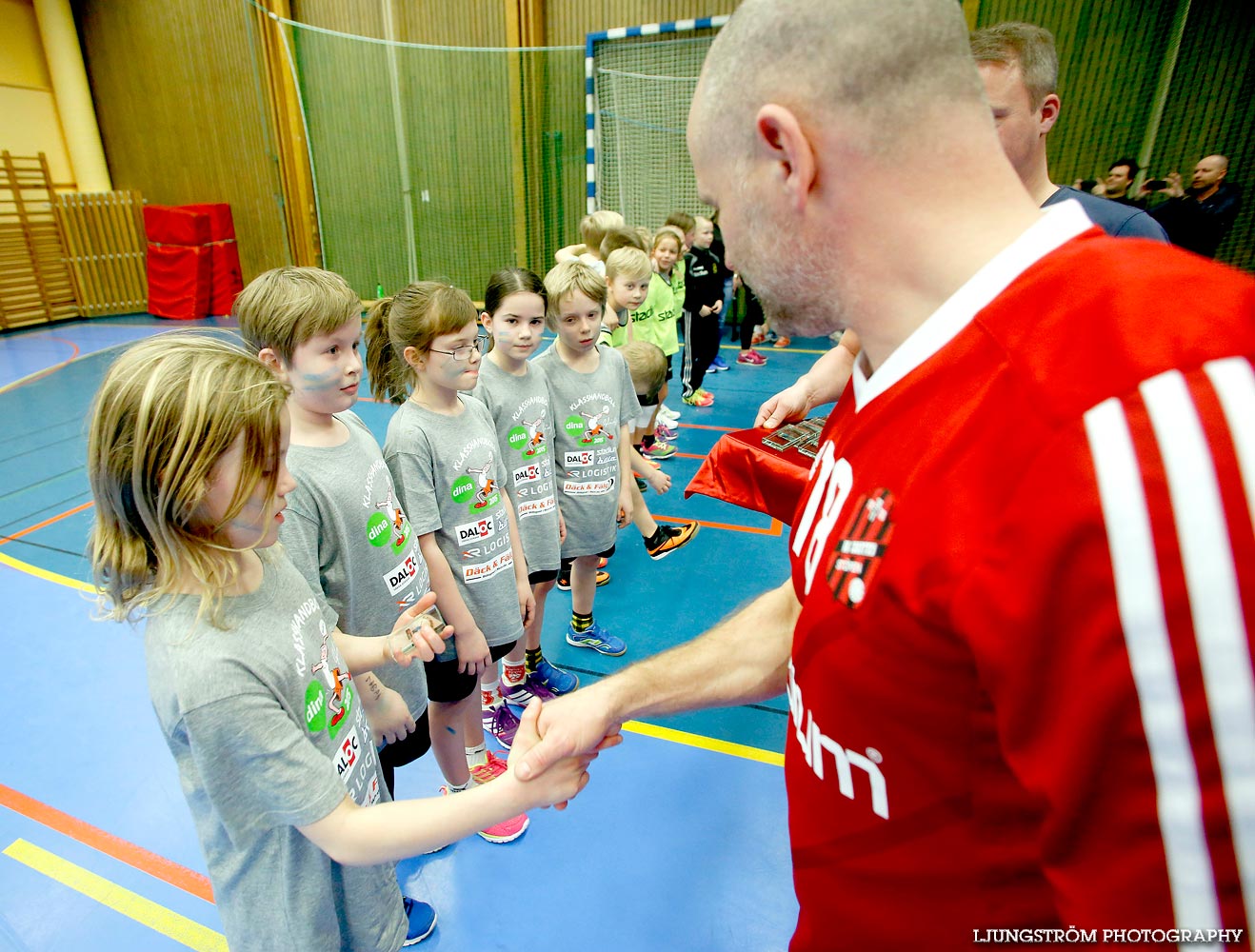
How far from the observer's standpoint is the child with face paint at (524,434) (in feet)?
8.47

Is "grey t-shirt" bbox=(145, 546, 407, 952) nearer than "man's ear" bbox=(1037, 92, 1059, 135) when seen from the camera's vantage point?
Yes

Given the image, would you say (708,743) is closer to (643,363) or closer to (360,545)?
(360,545)

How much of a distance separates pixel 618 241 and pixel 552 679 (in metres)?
3.05

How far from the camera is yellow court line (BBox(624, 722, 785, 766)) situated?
2555 mm

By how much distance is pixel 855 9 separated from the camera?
29.5 inches

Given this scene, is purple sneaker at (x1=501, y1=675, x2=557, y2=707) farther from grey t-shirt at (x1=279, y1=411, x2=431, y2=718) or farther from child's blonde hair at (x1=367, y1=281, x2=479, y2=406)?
child's blonde hair at (x1=367, y1=281, x2=479, y2=406)

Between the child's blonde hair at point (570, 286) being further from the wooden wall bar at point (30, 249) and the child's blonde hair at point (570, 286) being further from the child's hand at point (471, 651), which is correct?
the wooden wall bar at point (30, 249)

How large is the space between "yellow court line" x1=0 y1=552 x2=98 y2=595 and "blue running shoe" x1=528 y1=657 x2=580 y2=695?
2.58 metres

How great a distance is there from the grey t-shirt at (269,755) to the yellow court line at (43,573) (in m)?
3.27

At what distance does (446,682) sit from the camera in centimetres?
212

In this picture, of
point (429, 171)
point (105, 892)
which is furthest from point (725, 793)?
point (429, 171)

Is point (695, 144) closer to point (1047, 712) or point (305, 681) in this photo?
point (1047, 712)

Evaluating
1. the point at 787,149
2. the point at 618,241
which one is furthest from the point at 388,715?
the point at 618,241

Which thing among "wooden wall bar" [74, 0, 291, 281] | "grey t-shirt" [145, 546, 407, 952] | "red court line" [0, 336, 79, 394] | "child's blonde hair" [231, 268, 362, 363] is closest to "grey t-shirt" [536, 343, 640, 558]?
"child's blonde hair" [231, 268, 362, 363]
